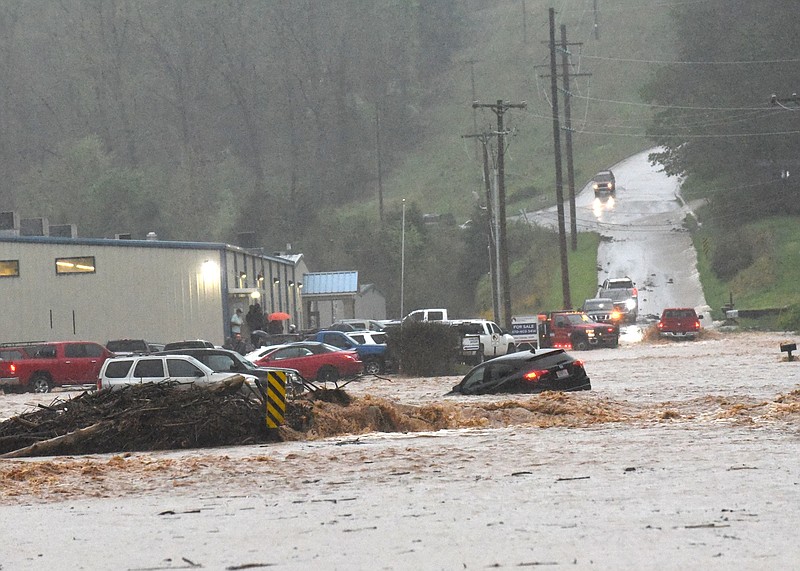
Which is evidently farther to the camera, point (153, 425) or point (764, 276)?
point (764, 276)

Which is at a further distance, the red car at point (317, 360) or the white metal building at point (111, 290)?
the white metal building at point (111, 290)

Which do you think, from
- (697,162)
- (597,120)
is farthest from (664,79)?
(597,120)

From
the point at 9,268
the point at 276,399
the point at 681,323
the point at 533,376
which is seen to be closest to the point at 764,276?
the point at 681,323

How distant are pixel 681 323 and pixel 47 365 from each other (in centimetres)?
3066

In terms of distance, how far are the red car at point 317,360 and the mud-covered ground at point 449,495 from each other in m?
15.3

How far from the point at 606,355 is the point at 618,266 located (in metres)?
38.8

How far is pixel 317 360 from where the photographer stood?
1623 inches

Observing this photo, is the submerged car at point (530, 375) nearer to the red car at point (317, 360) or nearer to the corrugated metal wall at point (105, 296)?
the red car at point (317, 360)

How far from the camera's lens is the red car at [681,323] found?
62.0 m

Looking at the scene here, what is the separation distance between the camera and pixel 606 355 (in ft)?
172

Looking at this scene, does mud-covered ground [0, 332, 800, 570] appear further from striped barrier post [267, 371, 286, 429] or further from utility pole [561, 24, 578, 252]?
utility pole [561, 24, 578, 252]

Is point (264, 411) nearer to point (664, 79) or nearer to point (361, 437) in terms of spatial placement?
point (361, 437)

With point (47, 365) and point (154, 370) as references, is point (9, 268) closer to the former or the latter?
point (47, 365)

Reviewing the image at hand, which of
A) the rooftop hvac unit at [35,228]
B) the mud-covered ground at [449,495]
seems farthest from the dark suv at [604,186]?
the mud-covered ground at [449,495]
